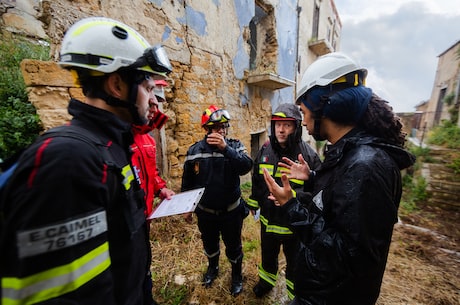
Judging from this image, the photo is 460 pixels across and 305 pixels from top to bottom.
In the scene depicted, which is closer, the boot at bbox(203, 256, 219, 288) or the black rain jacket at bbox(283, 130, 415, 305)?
the black rain jacket at bbox(283, 130, 415, 305)

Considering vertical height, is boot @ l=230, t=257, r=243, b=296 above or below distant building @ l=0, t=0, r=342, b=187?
below

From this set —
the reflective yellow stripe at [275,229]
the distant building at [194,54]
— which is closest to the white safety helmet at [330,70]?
the reflective yellow stripe at [275,229]

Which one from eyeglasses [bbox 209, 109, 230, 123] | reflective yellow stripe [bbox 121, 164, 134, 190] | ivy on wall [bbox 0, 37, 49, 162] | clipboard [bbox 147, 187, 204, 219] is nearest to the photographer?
reflective yellow stripe [bbox 121, 164, 134, 190]

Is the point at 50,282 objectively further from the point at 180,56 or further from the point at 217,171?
the point at 180,56

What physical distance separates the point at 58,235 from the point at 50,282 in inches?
6.4

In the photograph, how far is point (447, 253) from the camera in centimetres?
379

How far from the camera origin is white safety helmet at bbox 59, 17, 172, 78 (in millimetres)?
1021

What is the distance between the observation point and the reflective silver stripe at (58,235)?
0.64 metres

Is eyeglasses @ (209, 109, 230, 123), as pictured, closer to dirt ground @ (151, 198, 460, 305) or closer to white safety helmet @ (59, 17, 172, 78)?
white safety helmet @ (59, 17, 172, 78)

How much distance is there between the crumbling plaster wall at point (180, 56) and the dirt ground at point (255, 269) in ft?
3.45

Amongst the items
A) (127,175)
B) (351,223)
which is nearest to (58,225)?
(127,175)

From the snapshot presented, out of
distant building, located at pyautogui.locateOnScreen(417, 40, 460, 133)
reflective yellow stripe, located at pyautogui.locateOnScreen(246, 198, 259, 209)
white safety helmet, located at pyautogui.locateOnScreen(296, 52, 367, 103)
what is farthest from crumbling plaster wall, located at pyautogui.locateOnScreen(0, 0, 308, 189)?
distant building, located at pyautogui.locateOnScreen(417, 40, 460, 133)

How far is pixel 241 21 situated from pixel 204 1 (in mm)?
1408

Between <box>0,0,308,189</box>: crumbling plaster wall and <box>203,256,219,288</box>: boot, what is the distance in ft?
5.18
